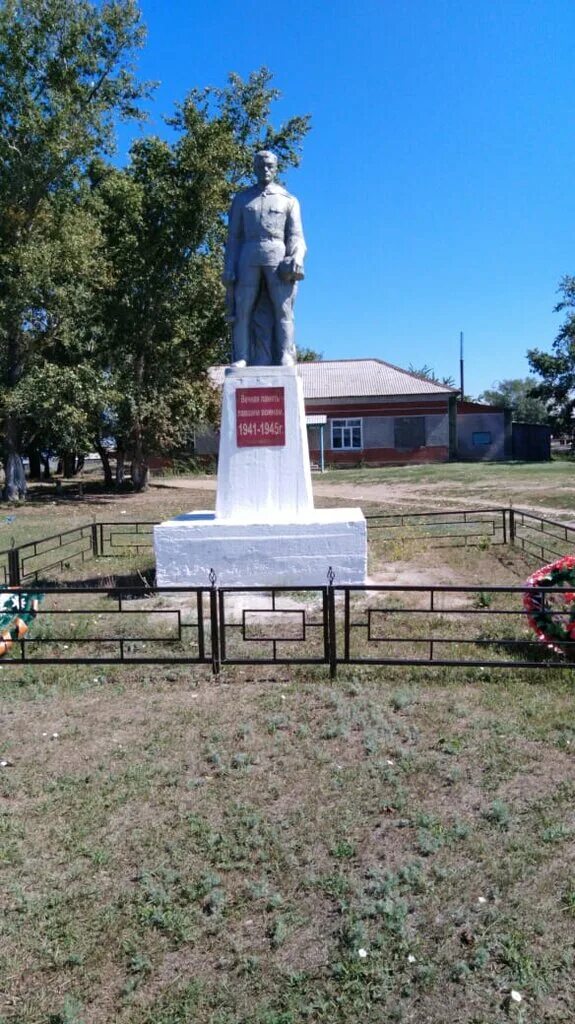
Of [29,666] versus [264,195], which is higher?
[264,195]

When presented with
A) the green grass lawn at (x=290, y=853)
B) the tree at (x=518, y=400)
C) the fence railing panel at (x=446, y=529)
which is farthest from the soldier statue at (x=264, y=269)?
the tree at (x=518, y=400)

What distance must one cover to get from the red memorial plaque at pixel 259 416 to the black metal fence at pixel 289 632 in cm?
168

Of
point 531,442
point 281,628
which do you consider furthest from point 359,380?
point 281,628

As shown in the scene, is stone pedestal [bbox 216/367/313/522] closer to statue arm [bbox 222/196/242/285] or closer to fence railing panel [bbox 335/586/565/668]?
statue arm [bbox 222/196/242/285]

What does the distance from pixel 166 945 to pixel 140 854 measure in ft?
1.71

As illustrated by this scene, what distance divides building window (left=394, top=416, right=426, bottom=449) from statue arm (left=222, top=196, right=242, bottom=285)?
87.7 ft

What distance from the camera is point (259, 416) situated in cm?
770

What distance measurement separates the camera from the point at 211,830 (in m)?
2.96

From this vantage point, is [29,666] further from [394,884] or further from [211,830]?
[394,884]

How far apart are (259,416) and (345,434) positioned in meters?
27.2

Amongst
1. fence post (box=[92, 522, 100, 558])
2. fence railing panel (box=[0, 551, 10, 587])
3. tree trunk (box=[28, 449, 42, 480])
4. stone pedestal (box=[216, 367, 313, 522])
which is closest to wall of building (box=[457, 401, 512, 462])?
tree trunk (box=[28, 449, 42, 480])

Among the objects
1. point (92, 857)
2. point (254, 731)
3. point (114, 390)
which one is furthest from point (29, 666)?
point (114, 390)

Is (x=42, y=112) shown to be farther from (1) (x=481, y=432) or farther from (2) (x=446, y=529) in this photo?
(1) (x=481, y=432)

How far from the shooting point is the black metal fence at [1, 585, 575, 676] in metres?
4.73
